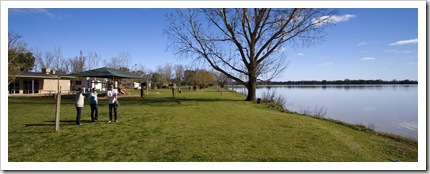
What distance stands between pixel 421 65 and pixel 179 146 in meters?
5.71

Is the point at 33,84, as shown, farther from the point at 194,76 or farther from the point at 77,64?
the point at 194,76

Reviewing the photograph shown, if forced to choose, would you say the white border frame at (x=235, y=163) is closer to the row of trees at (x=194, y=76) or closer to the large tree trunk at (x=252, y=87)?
the large tree trunk at (x=252, y=87)

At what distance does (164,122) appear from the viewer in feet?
27.7

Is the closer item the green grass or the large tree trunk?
the green grass

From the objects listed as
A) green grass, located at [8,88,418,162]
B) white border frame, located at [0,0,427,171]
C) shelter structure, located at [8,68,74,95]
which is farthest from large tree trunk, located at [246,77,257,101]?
shelter structure, located at [8,68,74,95]

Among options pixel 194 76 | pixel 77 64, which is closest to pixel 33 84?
pixel 77 64

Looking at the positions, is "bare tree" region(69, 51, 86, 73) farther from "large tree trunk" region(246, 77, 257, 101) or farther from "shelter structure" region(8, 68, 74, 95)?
"large tree trunk" region(246, 77, 257, 101)

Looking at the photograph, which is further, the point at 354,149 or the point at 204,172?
the point at 354,149

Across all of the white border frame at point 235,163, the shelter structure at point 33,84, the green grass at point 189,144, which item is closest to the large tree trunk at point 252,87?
the green grass at point 189,144

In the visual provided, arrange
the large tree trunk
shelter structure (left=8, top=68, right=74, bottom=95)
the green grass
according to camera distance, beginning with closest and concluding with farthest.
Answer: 1. the green grass
2. the large tree trunk
3. shelter structure (left=8, top=68, right=74, bottom=95)

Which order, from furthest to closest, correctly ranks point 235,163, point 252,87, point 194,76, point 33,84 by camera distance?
point 194,76
point 33,84
point 252,87
point 235,163

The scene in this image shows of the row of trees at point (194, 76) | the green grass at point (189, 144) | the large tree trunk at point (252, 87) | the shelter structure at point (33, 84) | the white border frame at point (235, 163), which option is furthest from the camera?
the row of trees at point (194, 76)
